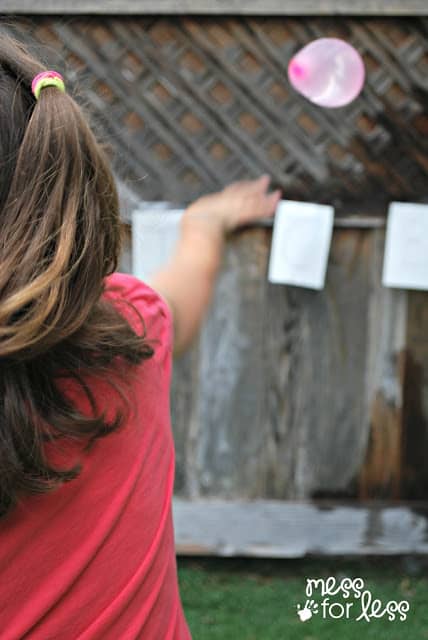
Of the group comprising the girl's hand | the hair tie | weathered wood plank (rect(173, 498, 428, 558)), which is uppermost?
the hair tie

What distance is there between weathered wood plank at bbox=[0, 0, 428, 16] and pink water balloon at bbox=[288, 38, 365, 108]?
0.41 feet

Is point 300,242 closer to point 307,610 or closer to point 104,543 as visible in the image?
point 307,610

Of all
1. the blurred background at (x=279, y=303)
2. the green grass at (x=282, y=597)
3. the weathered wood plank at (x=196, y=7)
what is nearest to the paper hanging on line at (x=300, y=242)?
the blurred background at (x=279, y=303)

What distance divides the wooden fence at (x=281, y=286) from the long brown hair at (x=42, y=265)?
7.07ft

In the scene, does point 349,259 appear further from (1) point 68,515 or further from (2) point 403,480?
(1) point 68,515

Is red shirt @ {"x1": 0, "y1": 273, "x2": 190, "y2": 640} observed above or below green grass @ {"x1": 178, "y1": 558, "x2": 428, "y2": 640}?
above

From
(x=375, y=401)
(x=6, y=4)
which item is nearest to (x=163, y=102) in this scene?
(x=6, y=4)

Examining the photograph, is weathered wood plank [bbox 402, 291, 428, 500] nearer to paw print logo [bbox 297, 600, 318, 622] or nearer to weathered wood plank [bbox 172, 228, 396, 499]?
weathered wood plank [bbox 172, 228, 396, 499]

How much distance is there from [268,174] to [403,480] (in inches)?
54.4

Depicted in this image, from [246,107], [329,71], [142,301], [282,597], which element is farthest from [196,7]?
[282,597]

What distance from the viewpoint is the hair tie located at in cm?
97

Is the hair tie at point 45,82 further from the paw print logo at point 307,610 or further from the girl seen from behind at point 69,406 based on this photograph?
the paw print logo at point 307,610

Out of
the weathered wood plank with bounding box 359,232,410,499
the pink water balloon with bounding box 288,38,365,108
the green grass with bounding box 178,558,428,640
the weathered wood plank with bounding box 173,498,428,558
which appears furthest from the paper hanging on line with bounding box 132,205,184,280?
the green grass with bounding box 178,558,428,640

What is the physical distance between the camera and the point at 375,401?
10.6ft
